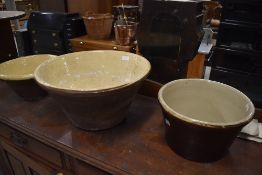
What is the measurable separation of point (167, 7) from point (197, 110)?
1.09 feet

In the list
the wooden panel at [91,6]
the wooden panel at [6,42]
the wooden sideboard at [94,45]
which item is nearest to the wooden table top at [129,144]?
the wooden sideboard at [94,45]

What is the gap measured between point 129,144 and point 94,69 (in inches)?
11.8

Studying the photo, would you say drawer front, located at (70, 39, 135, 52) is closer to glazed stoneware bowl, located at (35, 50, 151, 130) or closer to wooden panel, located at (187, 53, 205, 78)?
glazed stoneware bowl, located at (35, 50, 151, 130)

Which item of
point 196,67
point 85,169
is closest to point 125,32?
point 196,67

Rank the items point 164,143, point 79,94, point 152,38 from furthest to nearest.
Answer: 1. point 152,38
2. point 164,143
3. point 79,94

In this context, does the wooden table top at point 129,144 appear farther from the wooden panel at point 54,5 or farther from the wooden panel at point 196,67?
the wooden panel at point 54,5

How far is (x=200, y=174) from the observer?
476 millimetres

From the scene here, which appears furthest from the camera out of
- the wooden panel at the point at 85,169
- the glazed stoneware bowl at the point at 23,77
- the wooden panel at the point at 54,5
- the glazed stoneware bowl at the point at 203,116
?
the wooden panel at the point at 54,5

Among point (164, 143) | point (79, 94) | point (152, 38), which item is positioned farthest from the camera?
point (152, 38)

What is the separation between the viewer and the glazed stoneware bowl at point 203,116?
1.41 ft

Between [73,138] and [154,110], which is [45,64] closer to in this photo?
[73,138]

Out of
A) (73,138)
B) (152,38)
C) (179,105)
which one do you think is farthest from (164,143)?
(152,38)

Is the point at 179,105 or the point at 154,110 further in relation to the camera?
the point at 154,110

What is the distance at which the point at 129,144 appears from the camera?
573mm
